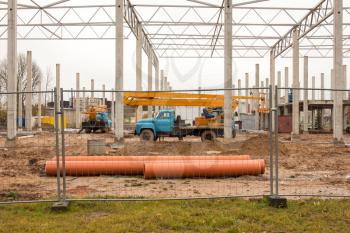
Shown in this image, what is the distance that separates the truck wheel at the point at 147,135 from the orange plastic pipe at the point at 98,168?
9324mm

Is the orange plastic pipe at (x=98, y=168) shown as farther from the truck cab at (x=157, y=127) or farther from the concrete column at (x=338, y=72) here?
the concrete column at (x=338, y=72)

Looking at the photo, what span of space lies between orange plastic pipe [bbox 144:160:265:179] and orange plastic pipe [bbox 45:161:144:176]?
2.64ft

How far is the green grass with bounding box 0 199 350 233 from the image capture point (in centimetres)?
557

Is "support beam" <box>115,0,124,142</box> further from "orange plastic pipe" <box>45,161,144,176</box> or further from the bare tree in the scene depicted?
the bare tree

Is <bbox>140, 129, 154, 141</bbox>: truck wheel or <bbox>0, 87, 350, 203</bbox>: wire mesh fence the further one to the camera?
<bbox>140, 129, 154, 141</bbox>: truck wheel

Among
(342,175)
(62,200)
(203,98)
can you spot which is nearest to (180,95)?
(203,98)

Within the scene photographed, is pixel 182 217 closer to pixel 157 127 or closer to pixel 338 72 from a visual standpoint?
pixel 157 127

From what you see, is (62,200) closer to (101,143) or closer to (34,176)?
(34,176)

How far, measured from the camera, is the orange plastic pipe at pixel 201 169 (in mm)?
10062

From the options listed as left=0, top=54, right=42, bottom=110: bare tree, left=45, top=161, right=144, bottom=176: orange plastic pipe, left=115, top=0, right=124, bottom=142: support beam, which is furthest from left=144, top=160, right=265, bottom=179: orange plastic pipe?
left=0, top=54, right=42, bottom=110: bare tree

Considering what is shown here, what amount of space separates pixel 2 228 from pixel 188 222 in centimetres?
275

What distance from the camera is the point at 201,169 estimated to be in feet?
33.6

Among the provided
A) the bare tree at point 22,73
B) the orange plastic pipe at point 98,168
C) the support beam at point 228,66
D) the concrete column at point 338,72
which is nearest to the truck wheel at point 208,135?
the support beam at point 228,66

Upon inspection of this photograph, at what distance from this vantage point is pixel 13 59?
18344 mm
